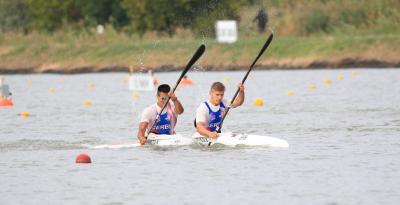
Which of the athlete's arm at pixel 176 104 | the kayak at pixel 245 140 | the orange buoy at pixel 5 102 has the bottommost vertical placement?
the kayak at pixel 245 140

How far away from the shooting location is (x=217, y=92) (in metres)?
23.5

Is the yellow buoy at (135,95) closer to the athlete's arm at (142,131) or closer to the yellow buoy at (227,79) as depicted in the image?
the yellow buoy at (227,79)

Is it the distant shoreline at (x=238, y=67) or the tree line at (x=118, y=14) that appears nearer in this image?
the distant shoreline at (x=238, y=67)

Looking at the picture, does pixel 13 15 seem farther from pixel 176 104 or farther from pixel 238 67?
pixel 176 104

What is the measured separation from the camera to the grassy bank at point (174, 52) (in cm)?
5909

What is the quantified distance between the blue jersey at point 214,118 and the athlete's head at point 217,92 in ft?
0.58

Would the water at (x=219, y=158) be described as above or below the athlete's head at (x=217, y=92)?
below

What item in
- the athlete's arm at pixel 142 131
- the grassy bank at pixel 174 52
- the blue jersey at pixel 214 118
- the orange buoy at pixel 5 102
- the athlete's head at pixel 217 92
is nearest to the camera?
the athlete's head at pixel 217 92

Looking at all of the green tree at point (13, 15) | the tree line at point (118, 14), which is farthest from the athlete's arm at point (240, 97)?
the green tree at point (13, 15)

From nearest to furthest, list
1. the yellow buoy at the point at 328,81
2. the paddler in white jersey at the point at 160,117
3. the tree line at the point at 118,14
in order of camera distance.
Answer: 1. the paddler in white jersey at the point at 160,117
2. the yellow buoy at the point at 328,81
3. the tree line at the point at 118,14

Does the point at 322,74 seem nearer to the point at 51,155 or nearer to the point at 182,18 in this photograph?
the point at 182,18

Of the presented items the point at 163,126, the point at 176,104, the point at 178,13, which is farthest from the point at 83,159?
the point at 178,13

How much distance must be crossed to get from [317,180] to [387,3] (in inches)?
1849

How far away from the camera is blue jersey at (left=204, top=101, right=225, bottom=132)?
23.8 m
